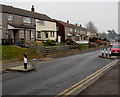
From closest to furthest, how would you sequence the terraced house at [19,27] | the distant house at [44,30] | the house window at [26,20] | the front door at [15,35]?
the terraced house at [19,27]
the front door at [15,35]
the house window at [26,20]
the distant house at [44,30]

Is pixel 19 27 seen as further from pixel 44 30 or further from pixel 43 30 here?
pixel 44 30

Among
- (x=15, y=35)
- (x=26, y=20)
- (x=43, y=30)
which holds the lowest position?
(x=15, y=35)

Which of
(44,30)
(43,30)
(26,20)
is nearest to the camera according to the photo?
(26,20)

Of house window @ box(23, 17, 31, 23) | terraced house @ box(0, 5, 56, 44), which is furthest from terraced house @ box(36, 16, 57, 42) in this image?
house window @ box(23, 17, 31, 23)

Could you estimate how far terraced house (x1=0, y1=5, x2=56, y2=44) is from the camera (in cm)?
3269

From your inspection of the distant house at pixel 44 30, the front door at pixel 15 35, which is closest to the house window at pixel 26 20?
the distant house at pixel 44 30

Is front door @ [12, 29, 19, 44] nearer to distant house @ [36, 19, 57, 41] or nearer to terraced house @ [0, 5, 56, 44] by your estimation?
terraced house @ [0, 5, 56, 44]

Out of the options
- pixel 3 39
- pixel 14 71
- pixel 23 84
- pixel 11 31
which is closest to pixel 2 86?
pixel 23 84

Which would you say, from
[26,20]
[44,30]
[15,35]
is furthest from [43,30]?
[15,35]

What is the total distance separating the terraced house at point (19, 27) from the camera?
A: 107 feet

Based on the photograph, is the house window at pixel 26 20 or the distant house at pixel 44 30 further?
the distant house at pixel 44 30

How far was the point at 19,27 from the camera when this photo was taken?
33.3 meters

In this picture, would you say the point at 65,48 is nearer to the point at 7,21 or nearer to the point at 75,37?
the point at 7,21

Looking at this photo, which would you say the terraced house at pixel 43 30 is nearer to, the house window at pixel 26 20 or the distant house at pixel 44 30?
the distant house at pixel 44 30
